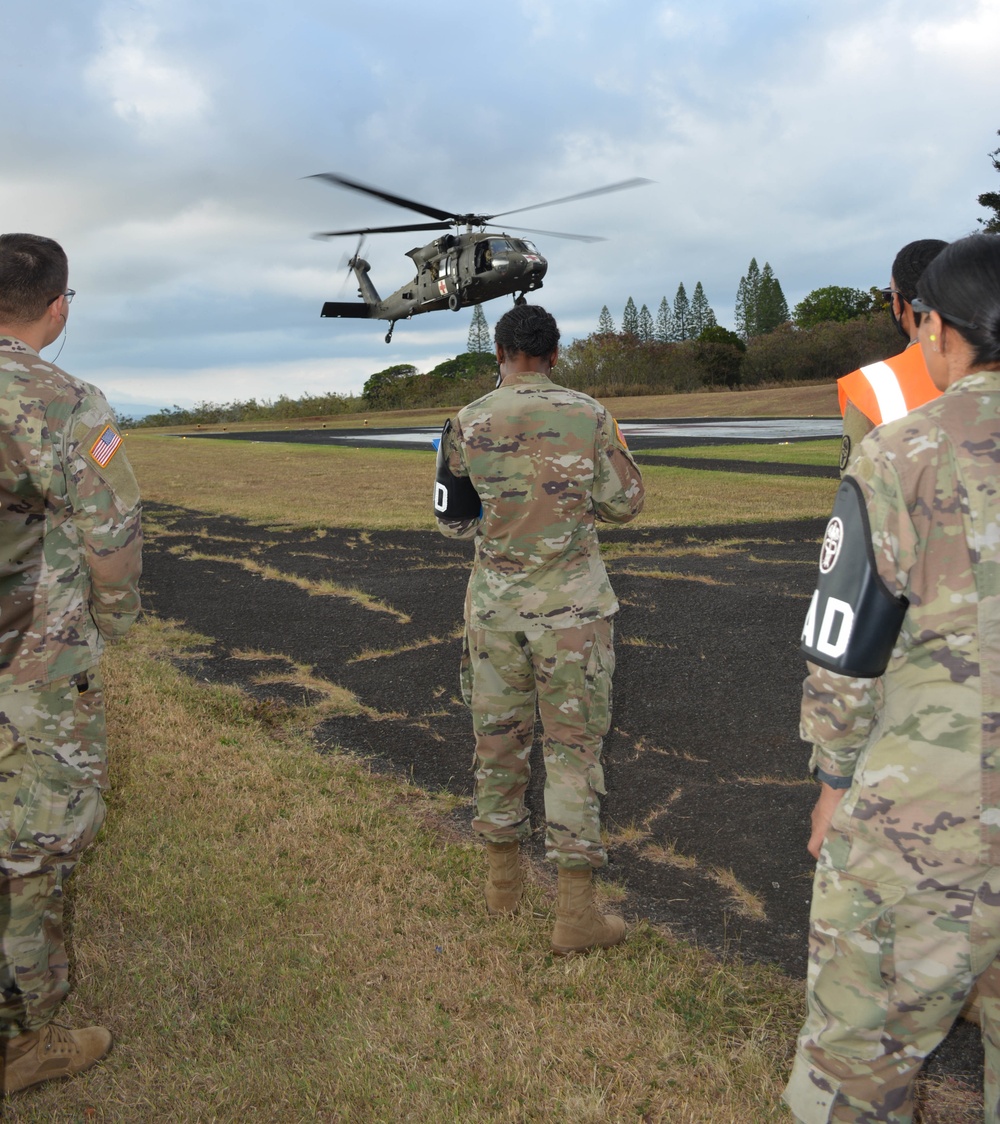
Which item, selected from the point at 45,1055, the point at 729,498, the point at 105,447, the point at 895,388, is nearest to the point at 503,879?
the point at 45,1055

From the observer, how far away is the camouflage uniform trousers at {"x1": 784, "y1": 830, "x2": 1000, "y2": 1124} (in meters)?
1.70

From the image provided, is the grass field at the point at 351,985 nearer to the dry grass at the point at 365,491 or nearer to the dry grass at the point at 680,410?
the dry grass at the point at 365,491

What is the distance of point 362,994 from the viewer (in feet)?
10.2

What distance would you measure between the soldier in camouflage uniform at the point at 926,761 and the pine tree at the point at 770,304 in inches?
3822

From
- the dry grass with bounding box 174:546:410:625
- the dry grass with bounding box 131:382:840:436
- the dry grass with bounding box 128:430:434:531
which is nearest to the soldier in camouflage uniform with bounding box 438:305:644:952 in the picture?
the dry grass with bounding box 174:546:410:625

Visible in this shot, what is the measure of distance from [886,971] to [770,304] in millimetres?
98604

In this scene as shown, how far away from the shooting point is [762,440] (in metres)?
23.7

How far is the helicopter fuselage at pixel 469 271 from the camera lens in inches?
709

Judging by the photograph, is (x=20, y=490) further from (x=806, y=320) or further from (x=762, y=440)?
(x=806, y=320)

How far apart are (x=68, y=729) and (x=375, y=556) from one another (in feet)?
26.3

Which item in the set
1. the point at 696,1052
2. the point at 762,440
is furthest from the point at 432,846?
the point at 762,440

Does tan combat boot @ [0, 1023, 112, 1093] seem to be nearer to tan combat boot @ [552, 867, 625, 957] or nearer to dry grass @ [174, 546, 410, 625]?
tan combat boot @ [552, 867, 625, 957]

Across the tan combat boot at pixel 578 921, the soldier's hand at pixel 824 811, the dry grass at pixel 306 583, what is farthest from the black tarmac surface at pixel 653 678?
the soldier's hand at pixel 824 811

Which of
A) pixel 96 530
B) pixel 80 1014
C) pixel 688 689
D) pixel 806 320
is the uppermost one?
pixel 806 320
